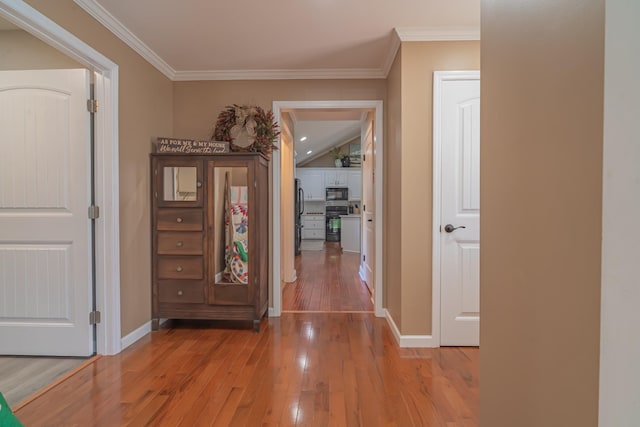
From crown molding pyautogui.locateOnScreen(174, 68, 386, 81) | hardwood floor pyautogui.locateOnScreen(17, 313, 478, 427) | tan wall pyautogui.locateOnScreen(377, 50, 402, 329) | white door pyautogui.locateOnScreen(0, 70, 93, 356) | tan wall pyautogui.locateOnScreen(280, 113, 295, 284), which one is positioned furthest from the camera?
tan wall pyautogui.locateOnScreen(280, 113, 295, 284)

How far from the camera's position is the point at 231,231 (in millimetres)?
2818

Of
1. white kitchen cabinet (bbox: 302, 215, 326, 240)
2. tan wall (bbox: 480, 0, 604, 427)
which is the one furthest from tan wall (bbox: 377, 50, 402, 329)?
white kitchen cabinet (bbox: 302, 215, 326, 240)

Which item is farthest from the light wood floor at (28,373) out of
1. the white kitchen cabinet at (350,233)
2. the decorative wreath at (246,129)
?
the white kitchen cabinet at (350,233)

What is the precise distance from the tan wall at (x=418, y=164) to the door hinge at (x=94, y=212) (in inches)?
86.1

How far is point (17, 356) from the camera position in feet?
7.43

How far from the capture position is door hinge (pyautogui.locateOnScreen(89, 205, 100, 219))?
7.49ft

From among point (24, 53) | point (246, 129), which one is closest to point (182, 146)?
point (246, 129)

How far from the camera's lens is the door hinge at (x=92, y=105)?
2.28 meters

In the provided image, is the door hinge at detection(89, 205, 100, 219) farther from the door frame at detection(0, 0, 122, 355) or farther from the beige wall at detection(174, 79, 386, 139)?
the beige wall at detection(174, 79, 386, 139)

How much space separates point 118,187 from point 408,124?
2.18 meters

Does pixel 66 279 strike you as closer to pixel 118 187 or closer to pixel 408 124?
pixel 118 187

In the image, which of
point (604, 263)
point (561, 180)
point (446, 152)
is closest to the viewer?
point (604, 263)

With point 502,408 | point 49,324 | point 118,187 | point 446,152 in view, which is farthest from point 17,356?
point 446,152

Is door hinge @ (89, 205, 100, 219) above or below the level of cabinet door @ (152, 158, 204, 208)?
below
